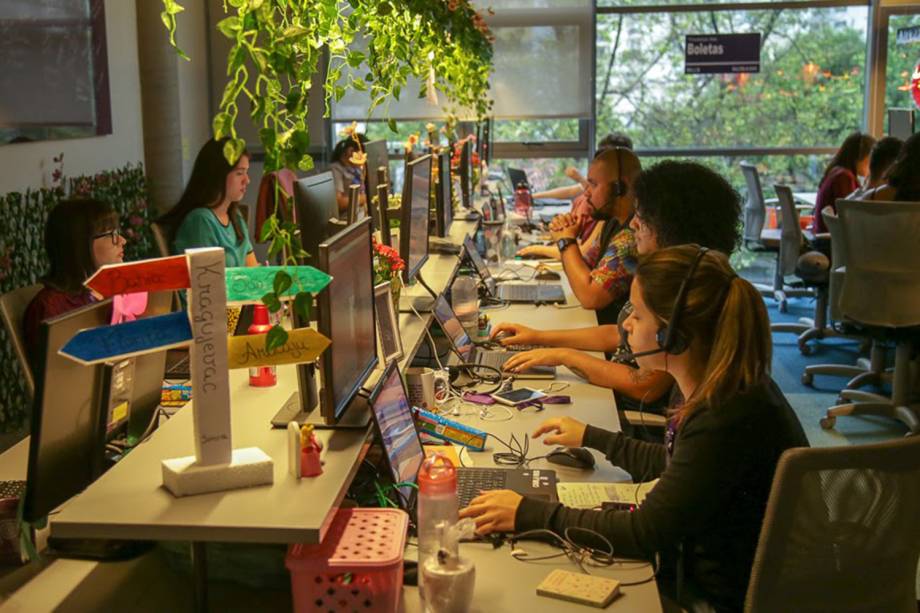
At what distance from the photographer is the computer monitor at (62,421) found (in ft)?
→ 5.63

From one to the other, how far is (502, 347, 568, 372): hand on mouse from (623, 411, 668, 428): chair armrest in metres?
0.26

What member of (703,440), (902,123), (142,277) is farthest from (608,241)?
(902,123)

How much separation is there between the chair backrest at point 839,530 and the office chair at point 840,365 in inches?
136

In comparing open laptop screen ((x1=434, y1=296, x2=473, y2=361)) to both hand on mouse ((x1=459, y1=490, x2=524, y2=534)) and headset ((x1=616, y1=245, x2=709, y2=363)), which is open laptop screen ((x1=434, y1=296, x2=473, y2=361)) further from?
headset ((x1=616, y1=245, x2=709, y2=363))

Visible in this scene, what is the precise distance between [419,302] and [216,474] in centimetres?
166

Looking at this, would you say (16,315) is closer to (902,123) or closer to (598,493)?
(598,493)

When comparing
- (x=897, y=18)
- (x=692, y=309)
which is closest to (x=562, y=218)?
(x=692, y=309)

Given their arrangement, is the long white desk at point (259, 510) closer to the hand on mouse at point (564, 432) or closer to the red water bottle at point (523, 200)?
the hand on mouse at point (564, 432)

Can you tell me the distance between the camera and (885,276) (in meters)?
4.81

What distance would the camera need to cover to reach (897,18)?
821 centimetres

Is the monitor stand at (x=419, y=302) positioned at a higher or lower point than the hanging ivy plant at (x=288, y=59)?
lower

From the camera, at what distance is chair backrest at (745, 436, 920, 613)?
5.63 ft

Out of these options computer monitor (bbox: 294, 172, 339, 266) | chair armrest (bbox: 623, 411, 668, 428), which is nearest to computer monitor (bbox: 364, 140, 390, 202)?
computer monitor (bbox: 294, 172, 339, 266)

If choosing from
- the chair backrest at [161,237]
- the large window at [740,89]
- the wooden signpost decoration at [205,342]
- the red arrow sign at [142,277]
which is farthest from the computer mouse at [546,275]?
the large window at [740,89]
